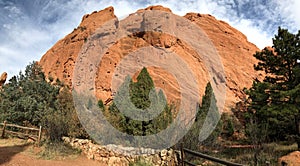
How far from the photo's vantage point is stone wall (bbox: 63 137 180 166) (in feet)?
31.2

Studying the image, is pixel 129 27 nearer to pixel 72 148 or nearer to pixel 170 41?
pixel 170 41

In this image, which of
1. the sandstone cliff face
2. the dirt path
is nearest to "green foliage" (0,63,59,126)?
the dirt path

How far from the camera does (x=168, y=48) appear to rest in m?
35.1

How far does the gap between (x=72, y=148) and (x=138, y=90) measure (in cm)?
652

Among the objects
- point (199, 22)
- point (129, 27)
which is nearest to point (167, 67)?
point (129, 27)

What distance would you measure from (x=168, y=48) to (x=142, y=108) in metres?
20.4

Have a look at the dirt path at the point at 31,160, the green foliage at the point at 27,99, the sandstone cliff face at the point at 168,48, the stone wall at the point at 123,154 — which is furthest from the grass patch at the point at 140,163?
the sandstone cliff face at the point at 168,48

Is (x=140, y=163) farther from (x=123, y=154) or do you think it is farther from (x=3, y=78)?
(x=3, y=78)

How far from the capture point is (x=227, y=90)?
3703 cm

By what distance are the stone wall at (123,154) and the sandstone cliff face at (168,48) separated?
62.9ft

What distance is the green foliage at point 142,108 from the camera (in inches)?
558

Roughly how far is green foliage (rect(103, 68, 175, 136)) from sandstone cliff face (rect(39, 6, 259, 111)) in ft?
41.6

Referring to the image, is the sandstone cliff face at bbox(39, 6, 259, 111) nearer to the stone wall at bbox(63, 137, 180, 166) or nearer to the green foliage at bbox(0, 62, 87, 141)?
the green foliage at bbox(0, 62, 87, 141)

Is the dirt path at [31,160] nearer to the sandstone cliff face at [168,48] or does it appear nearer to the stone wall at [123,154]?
the stone wall at [123,154]
